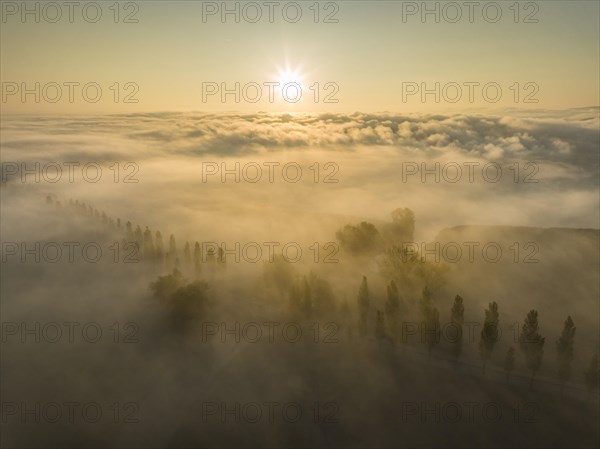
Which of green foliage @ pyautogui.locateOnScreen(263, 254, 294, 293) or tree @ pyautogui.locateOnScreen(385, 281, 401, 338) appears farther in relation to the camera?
green foliage @ pyautogui.locateOnScreen(263, 254, 294, 293)

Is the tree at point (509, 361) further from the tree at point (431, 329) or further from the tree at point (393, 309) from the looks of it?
the tree at point (393, 309)

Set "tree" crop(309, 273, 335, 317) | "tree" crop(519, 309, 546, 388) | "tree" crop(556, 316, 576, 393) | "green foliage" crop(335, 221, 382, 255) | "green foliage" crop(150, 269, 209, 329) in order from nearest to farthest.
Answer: "tree" crop(556, 316, 576, 393), "tree" crop(519, 309, 546, 388), "green foliage" crop(150, 269, 209, 329), "tree" crop(309, 273, 335, 317), "green foliage" crop(335, 221, 382, 255)

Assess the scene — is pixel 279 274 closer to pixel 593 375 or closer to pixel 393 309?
pixel 393 309

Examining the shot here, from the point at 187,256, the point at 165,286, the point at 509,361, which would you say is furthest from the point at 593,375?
the point at 187,256

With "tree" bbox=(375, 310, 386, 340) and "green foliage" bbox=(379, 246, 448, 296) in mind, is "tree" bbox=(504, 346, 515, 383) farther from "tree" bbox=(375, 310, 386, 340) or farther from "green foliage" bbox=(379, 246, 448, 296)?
"green foliage" bbox=(379, 246, 448, 296)

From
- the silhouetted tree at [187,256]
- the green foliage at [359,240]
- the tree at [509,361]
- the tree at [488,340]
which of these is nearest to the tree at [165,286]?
the silhouetted tree at [187,256]

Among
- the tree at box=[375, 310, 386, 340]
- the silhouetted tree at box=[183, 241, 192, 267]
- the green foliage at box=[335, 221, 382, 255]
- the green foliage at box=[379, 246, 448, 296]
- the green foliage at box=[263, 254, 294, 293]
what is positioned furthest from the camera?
the green foliage at box=[335, 221, 382, 255]

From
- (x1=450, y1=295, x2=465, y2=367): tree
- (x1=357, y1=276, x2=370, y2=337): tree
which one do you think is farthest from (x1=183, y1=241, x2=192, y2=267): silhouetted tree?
(x1=450, y1=295, x2=465, y2=367): tree

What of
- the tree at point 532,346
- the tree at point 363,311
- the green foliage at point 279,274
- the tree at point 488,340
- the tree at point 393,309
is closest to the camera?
the tree at point 532,346

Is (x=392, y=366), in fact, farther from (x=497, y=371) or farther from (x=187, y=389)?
(x=187, y=389)
